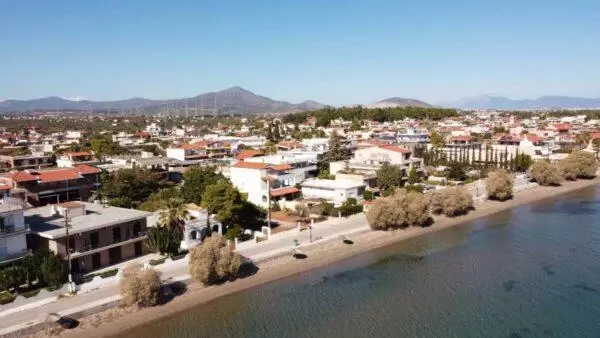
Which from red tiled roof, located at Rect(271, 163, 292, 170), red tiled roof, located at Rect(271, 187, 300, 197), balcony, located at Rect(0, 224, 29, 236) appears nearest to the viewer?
balcony, located at Rect(0, 224, 29, 236)

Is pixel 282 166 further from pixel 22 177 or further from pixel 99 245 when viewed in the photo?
pixel 99 245

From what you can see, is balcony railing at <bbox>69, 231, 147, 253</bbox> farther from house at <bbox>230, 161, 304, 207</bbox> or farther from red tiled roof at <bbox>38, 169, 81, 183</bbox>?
red tiled roof at <bbox>38, 169, 81, 183</bbox>

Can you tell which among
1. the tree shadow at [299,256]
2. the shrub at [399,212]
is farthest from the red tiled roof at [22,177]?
the shrub at [399,212]

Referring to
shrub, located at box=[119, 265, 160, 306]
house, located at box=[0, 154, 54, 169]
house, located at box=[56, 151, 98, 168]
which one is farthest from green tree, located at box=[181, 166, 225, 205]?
house, located at box=[0, 154, 54, 169]

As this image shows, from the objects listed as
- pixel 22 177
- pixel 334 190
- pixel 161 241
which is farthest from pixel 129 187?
pixel 334 190

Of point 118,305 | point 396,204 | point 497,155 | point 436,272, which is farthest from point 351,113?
point 118,305

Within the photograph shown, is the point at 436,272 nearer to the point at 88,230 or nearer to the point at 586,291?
the point at 586,291
